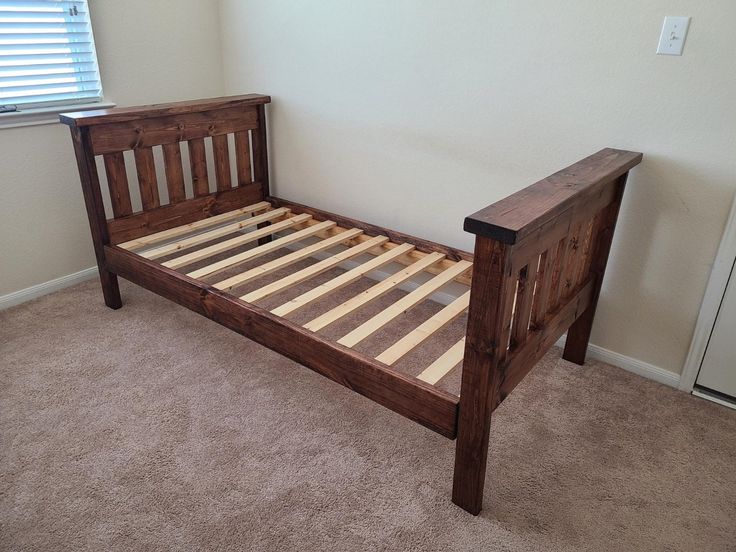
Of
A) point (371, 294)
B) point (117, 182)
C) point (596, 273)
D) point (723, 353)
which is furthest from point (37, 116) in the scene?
point (723, 353)

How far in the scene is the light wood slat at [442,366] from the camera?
1.46 meters

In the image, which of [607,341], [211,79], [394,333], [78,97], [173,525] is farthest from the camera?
[211,79]

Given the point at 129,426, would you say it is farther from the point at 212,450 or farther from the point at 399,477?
the point at 399,477

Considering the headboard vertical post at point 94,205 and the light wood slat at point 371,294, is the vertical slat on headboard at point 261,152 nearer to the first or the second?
the headboard vertical post at point 94,205

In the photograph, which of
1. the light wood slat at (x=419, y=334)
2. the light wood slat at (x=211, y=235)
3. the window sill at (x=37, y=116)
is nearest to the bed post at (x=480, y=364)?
the light wood slat at (x=419, y=334)

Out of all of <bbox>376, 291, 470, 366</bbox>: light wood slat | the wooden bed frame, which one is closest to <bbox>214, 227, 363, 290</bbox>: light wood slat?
the wooden bed frame

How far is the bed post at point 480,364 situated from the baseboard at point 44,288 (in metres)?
1.96

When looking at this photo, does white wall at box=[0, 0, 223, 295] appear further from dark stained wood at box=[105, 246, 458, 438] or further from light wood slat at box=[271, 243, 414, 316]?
light wood slat at box=[271, 243, 414, 316]

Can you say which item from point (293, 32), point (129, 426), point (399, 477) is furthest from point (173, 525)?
point (293, 32)

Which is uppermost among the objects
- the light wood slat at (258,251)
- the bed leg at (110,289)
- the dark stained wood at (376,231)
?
the dark stained wood at (376,231)

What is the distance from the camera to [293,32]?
2469 millimetres

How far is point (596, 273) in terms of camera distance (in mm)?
1845

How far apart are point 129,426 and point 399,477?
82 centimetres

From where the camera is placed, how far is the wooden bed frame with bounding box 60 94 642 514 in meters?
1.25
